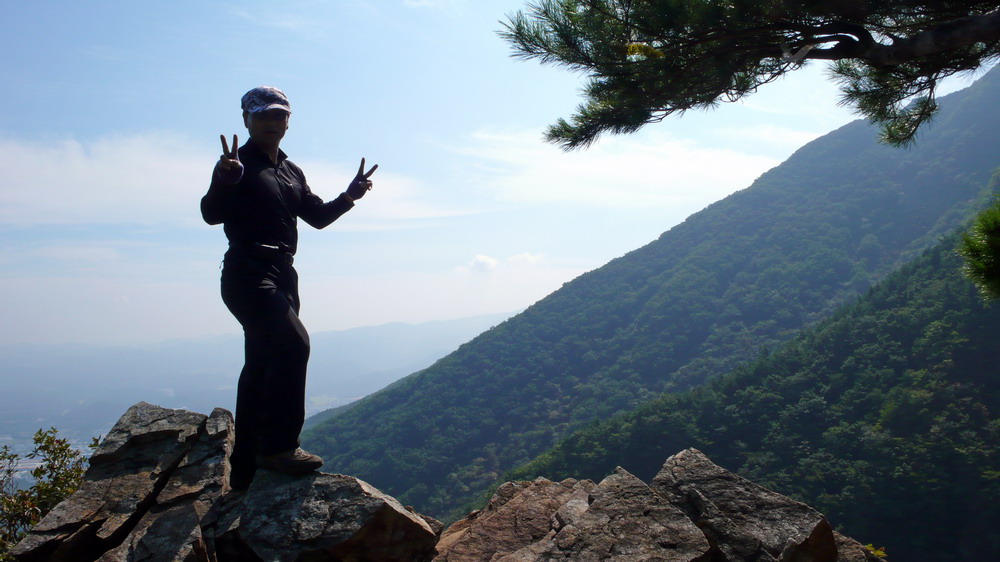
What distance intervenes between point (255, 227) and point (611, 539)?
329 cm

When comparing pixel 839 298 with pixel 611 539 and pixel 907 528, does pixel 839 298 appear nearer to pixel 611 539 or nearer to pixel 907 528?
pixel 907 528

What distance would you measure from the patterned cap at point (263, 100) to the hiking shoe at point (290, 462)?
2498 mm

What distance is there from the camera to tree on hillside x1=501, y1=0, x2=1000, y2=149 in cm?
594

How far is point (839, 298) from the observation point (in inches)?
2564

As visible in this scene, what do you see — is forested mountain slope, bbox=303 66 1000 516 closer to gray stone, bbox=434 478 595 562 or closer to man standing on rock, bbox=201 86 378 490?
gray stone, bbox=434 478 595 562

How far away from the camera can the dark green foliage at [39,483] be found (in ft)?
17.8

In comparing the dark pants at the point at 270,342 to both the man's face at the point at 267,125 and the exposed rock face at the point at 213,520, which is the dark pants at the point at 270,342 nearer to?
the exposed rock face at the point at 213,520

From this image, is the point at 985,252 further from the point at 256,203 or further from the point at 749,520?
the point at 256,203

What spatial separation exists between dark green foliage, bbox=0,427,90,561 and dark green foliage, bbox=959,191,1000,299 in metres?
7.78

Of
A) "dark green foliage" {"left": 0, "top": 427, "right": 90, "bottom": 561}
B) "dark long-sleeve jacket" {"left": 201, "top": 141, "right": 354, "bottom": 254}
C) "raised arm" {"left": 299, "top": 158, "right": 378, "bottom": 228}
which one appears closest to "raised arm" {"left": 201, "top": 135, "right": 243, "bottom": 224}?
"dark long-sleeve jacket" {"left": 201, "top": 141, "right": 354, "bottom": 254}

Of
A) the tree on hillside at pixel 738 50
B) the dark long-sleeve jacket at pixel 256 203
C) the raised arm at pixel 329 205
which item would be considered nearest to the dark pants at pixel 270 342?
the dark long-sleeve jacket at pixel 256 203

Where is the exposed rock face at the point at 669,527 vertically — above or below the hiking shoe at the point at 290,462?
below

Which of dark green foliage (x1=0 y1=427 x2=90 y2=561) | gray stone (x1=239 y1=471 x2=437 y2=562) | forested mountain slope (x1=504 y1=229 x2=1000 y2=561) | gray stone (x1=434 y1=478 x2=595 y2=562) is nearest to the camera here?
gray stone (x1=239 y1=471 x2=437 y2=562)

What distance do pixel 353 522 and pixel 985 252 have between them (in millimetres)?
4665
